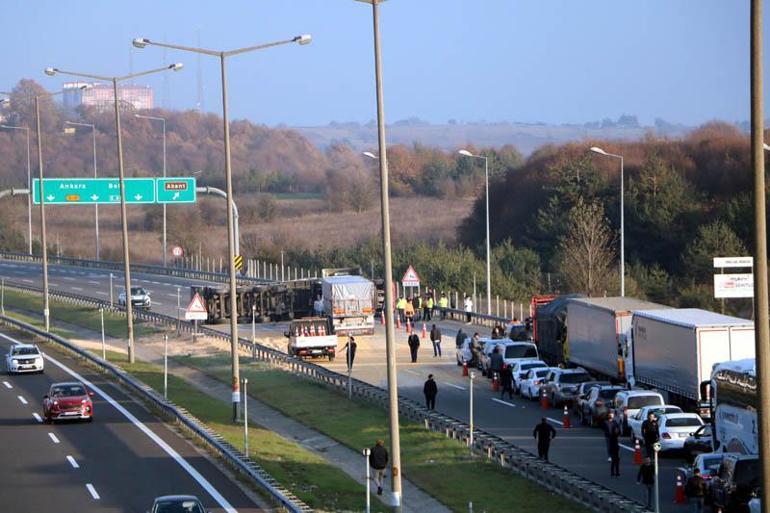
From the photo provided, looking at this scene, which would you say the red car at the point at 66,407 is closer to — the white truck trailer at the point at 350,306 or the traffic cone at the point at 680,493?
the traffic cone at the point at 680,493

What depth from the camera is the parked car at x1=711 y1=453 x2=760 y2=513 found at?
25703mm

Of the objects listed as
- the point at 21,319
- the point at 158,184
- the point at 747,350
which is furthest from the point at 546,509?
the point at 158,184

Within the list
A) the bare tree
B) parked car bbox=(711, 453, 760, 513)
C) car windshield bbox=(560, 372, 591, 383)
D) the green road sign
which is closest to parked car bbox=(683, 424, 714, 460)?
parked car bbox=(711, 453, 760, 513)

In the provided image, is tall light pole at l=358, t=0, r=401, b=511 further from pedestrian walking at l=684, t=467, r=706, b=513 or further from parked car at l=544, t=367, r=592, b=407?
parked car at l=544, t=367, r=592, b=407

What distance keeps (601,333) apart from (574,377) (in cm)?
326

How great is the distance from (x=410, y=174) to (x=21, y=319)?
113727 millimetres

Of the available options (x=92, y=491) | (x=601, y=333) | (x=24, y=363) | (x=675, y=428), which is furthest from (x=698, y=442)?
(x=24, y=363)

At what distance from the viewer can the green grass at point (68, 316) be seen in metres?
70.3

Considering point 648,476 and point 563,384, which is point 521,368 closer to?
point 563,384

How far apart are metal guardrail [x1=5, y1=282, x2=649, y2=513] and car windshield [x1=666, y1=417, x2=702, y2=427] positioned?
3.47 m

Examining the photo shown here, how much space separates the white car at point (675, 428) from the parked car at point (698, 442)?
14 centimetres

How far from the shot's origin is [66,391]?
41500 mm

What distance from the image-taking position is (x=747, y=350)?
38531 mm

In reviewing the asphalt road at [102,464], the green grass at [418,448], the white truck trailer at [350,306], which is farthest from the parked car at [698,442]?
the white truck trailer at [350,306]
